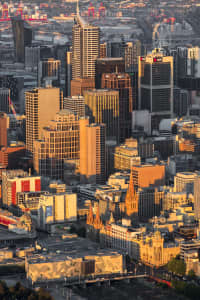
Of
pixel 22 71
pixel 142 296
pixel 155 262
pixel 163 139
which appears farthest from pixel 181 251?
pixel 22 71

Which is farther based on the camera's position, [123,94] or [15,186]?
[123,94]

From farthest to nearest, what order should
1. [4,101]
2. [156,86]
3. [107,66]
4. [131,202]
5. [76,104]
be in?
[4,101]
[156,86]
[107,66]
[76,104]
[131,202]

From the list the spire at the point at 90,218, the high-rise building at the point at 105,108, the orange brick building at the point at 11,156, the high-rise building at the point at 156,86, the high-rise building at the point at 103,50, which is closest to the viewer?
the spire at the point at 90,218

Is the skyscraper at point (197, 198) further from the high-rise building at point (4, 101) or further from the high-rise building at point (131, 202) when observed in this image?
the high-rise building at point (4, 101)

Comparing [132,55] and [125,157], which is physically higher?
[132,55]

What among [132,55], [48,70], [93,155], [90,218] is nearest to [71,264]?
[90,218]

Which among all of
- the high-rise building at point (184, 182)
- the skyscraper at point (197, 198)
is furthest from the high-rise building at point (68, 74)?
the skyscraper at point (197, 198)

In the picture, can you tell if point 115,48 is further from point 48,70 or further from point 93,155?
point 93,155
